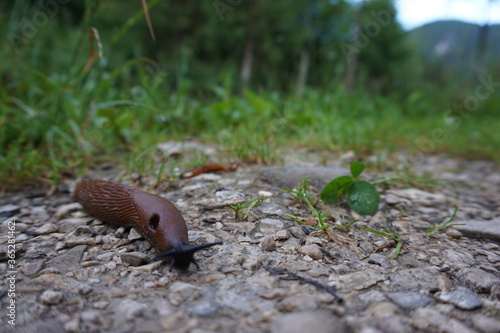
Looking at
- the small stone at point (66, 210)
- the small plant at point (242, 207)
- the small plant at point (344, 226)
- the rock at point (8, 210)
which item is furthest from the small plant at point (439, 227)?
the rock at point (8, 210)

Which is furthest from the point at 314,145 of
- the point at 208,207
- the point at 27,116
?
the point at 27,116

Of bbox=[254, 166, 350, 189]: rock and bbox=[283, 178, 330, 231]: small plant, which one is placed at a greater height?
bbox=[254, 166, 350, 189]: rock

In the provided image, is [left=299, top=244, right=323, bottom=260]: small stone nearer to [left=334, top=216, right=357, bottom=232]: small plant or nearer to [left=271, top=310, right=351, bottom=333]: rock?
[left=334, top=216, right=357, bottom=232]: small plant

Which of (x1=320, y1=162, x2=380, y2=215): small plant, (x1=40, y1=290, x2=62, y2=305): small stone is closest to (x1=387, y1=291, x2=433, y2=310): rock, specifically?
(x1=320, y1=162, x2=380, y2=215): small plant

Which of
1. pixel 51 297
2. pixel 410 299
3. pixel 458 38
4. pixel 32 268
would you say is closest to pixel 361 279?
pixel 410 299

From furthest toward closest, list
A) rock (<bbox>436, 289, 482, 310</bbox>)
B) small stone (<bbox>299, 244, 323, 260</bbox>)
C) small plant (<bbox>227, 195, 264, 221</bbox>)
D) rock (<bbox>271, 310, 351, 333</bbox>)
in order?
small plant (<bbox>227, 195, 264, 221</bbox>), small stone (<bbox>299, 244, 323, 260</bbox>), rock (<bbox>436, 289, 482, 310</bbox>), rock (<bbox>271, 310, 351, 333</bbox>)

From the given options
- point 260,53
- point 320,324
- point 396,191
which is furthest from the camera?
point 260,53

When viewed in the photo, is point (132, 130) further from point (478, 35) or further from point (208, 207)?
point (478, 35)
